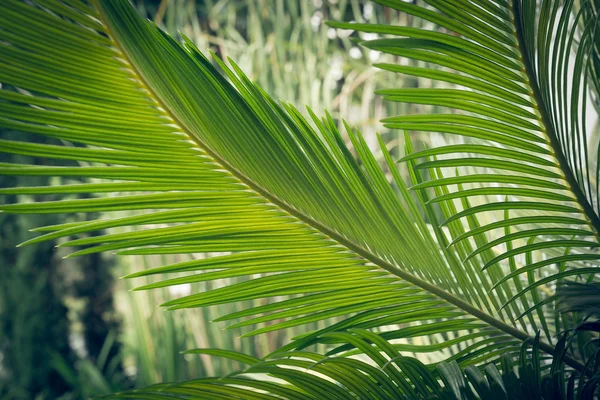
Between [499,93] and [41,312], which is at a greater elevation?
[41,312]

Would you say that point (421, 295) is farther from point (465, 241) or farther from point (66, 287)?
point (66, 287)

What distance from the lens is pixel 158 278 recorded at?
1629mm

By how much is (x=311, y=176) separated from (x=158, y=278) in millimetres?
1291

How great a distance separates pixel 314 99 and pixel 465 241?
2.41 feet

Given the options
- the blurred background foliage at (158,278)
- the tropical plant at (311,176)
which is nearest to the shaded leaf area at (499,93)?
the tropical plant at (311,176)

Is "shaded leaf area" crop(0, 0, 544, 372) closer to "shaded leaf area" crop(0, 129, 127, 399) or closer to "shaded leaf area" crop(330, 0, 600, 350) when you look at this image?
"shaded leaf area" crop(330, 0, 600, 350)

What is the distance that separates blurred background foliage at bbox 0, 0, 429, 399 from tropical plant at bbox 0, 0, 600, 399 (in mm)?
345

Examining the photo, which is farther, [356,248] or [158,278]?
[158,278]

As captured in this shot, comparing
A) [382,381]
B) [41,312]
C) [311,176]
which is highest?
[41,312]

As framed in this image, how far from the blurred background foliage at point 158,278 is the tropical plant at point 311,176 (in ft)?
1.13

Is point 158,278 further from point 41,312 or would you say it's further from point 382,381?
point 41,312

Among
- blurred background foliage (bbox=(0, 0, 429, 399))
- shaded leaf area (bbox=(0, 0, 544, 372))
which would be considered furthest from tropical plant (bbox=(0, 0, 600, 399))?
blurred background foliage (bbox=(0, 0, 429, 399))

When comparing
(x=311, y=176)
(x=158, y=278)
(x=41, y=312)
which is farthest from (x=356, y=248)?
(x=41, y=312)

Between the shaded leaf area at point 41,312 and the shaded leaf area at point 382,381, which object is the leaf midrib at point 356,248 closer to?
the shaded leaf area at point 382,381
